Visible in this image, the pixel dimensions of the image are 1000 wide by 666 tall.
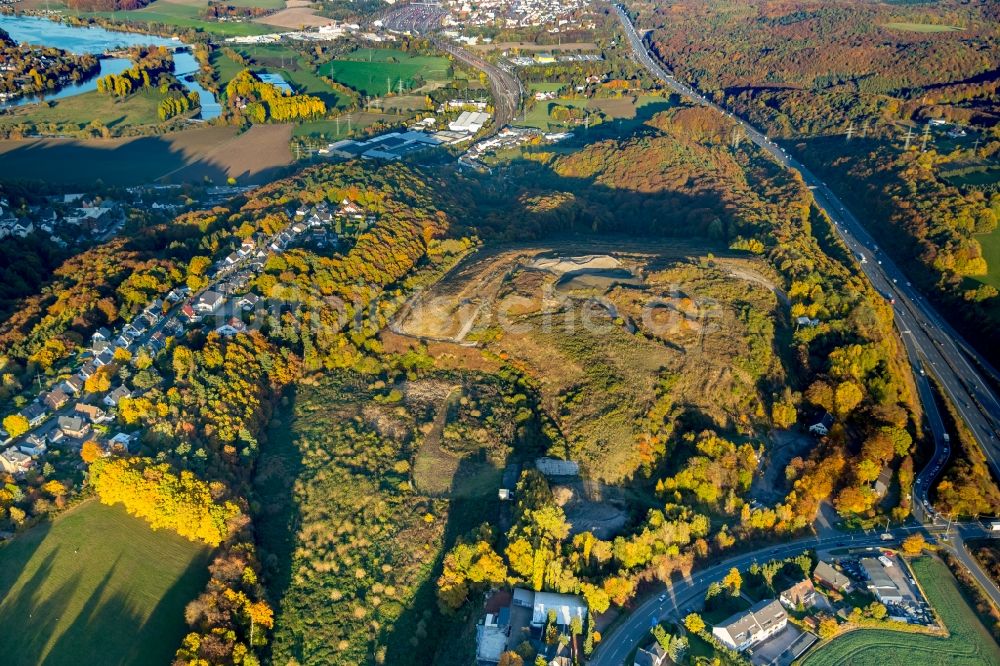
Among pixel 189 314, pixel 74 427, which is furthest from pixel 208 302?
pixel 74 427

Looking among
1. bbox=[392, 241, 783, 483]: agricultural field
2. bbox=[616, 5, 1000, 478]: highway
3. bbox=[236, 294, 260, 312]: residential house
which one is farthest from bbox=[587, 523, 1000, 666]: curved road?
bbox=[236, 294, 260, 312]: residential house

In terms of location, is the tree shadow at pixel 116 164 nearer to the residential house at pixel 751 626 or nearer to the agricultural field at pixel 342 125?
the agricultural field at pixel 342 125

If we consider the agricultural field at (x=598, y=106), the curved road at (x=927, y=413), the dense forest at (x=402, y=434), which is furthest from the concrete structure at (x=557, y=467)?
the agricultural field at (x=598, y=106)

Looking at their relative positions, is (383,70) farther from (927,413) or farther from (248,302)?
(927,413)

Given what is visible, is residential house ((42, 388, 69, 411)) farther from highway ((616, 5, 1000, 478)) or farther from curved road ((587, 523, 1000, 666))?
highway ((616, 5, 1000, 478))

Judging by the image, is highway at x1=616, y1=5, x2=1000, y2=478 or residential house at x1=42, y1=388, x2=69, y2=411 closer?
residential house at x1=42, y1=388, x2=69, y2=411

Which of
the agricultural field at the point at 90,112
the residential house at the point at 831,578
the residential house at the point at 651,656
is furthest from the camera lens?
the agricultural field at the point at 90,112

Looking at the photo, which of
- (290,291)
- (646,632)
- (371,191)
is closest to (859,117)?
(371,191)
